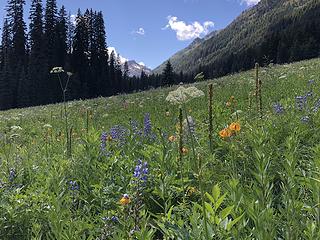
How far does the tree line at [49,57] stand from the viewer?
64.2 meters

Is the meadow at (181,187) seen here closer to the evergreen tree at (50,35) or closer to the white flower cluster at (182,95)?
the white flower cluster at (182,95)

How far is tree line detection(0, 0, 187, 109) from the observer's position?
64.2 meters

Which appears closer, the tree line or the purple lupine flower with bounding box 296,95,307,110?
the purple lupine flower with bounding box 296,95,307,110

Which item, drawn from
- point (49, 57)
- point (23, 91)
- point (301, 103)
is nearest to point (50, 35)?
point (49, 57)

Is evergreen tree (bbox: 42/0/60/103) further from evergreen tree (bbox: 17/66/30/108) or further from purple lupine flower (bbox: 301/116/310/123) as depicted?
purple lupine flower (bbox: 301/116/310/123)

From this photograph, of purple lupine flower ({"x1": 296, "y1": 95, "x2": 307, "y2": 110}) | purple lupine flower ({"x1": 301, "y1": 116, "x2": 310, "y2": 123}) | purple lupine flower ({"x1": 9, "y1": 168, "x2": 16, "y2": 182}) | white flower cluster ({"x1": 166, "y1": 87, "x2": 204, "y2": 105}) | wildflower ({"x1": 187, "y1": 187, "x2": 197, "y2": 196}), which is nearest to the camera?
white flower cluster ({"x1": 166, "y1": 87, "x2": 204, "y2": 105})

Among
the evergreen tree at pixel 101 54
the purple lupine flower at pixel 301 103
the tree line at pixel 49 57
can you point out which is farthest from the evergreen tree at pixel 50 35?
the purple lupine flower at pixel 301 103

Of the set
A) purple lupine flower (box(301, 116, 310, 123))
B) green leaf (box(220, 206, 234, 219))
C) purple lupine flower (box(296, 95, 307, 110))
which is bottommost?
green leaf (box(220, 206, 234, 219))

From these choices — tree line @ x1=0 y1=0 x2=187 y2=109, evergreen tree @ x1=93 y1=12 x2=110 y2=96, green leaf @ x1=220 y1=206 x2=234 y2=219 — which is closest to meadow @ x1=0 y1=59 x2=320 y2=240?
green leaf @ x1=220 y1=206 x2=234 y2=219

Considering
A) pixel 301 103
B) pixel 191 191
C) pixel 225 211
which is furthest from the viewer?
pixel 301 103

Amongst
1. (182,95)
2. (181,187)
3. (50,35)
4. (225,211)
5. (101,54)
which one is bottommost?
(181,187)

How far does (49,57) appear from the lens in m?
72.1

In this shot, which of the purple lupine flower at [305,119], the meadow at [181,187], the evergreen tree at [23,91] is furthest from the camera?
the evergreen tree at [23,91]

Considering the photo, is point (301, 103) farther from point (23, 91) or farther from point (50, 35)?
point (50, 35)
